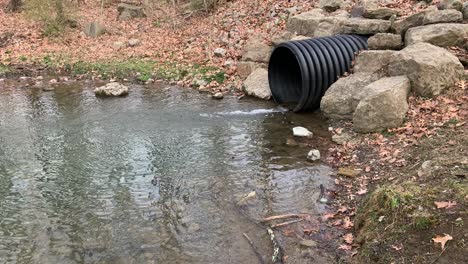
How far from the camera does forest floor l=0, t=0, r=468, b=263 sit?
396 cm

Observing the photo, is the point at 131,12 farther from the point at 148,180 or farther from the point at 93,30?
the point at 148,180

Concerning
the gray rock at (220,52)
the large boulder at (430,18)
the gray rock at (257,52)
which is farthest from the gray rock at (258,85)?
the large boulder at (430,18)

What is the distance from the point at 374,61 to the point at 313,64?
3.74ft

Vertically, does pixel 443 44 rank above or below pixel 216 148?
above

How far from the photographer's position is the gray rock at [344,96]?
802cm

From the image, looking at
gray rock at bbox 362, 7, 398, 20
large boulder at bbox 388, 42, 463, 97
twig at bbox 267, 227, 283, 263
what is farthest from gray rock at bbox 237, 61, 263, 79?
twig at bbox 267, 227, 283, 263

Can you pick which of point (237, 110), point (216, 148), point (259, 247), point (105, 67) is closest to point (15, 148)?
point (216, 148)

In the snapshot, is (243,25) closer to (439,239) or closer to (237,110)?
(237,110)

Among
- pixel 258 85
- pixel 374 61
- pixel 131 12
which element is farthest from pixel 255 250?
pixel 131 12

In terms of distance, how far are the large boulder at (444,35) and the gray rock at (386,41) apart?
20.3 inches

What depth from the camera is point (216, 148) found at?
7402 millimetres

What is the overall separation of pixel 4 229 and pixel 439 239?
463 centimetres

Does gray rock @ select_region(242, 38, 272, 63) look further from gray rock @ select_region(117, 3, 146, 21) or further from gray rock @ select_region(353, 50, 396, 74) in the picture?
gray rock @ select_region(117, 3, 146, 21)

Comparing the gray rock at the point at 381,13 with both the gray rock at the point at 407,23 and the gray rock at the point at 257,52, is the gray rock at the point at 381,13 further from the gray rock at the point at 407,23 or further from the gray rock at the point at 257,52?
the gray rock at the point at 257,52
